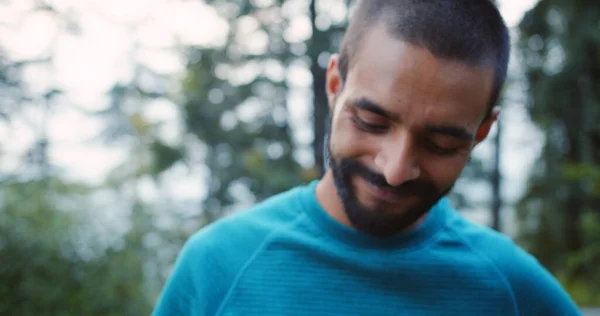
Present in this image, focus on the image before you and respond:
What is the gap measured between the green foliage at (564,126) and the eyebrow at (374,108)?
3.52 m

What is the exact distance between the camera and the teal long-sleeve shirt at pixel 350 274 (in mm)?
1233

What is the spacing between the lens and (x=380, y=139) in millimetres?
1157

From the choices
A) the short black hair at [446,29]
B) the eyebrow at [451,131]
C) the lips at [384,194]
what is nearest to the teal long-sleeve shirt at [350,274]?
the lips at [384,194]

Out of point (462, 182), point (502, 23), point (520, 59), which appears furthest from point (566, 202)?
point (502, 23)

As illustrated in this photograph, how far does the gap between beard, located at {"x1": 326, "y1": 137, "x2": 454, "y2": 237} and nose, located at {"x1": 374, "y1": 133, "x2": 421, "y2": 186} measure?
0.08ft

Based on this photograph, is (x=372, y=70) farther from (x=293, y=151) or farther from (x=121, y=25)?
(x=121, y=25)

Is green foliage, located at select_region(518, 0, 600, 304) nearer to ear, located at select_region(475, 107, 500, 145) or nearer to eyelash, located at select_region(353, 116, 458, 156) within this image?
ear, located at select_region(475, 107, 500, 145)

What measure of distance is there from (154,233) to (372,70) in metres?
4.30

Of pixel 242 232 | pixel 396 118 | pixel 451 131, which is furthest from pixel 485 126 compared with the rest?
pixel 242 232

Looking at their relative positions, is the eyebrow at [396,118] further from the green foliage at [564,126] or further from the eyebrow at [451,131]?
the green foliage at [564,126]

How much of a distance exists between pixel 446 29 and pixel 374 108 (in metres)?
0.22

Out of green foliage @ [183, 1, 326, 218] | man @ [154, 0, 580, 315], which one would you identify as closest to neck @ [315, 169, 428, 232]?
man @ [154, 0, 580, 315]

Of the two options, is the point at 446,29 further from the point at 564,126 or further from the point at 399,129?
the point at 564,126

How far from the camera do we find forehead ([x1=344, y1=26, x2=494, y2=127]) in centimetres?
111
